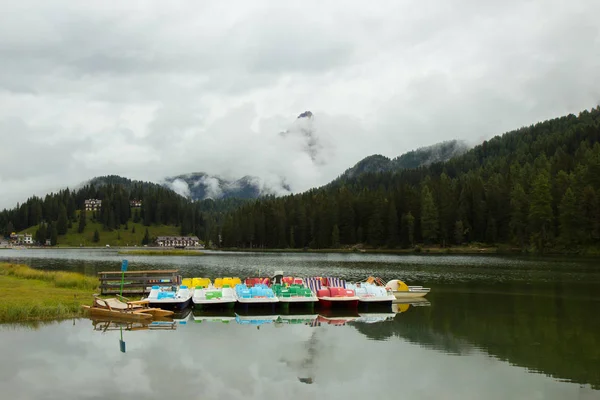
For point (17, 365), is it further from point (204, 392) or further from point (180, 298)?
point (180, 298)

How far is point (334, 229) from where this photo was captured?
165375mm

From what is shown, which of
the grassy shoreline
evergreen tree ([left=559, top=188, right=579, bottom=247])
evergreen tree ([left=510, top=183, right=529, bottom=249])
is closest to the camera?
the grassy shoreline

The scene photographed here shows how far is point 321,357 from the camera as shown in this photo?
2261 cm

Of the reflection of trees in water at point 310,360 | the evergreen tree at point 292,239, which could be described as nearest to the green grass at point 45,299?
the reflection of trees in water at point 310,360

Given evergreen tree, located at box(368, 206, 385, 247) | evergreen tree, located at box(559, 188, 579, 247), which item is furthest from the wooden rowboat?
evergreen tree, located at box(368, 206, 385, 247)

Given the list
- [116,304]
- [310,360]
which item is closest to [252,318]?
[116,304]

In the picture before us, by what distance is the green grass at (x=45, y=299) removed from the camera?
98.4 feet

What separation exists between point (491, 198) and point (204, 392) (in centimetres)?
13952

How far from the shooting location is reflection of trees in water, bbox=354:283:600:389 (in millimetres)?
22219

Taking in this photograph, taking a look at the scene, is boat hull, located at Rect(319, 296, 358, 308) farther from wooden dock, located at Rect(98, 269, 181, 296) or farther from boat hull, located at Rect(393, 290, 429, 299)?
wooden dock, located at Rect(98, 269, 181, 296)

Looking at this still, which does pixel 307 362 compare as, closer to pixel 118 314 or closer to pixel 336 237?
pixel 118 314

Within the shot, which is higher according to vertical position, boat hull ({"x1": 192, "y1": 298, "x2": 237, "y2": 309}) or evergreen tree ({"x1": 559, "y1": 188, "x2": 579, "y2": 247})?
evergreen tree ({"x1": 559, "y1": 188, "x2": 579, "y2": 247})

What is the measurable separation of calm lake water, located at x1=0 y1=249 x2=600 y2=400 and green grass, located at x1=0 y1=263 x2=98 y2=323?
A: 209 centimetres

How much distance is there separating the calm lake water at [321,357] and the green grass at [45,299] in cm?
209
